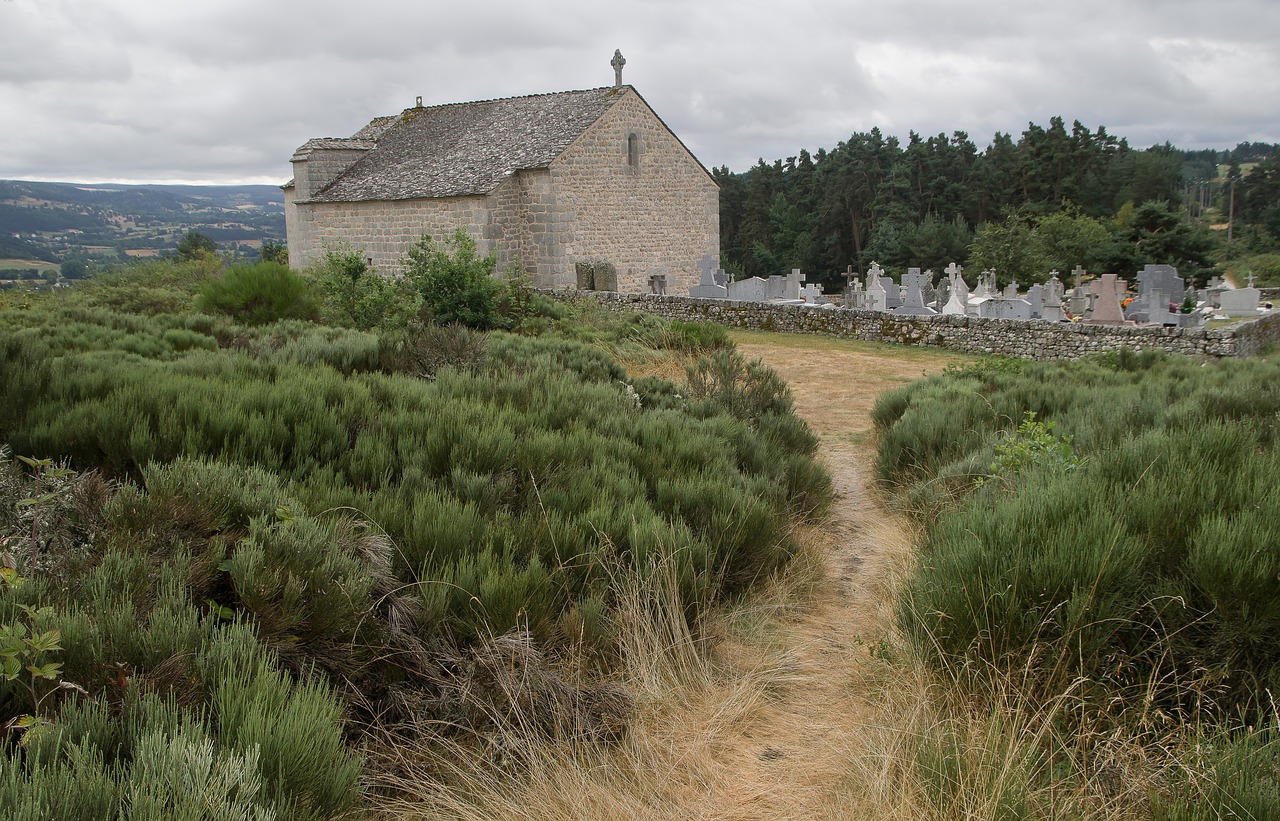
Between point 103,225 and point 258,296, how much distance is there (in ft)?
151

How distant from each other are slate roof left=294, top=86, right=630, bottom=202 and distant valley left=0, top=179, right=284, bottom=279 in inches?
295

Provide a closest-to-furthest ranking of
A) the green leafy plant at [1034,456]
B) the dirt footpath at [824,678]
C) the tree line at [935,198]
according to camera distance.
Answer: the dirt footpath at [824,678]
the green leafy plant at [1034,456]
the tree line at [935,198]

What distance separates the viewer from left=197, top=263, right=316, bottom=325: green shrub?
14.3 m

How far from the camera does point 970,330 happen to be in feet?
55.3

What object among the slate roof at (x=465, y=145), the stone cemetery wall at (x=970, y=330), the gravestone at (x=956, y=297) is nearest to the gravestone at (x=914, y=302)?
the gravestone at (x=956, y=297)

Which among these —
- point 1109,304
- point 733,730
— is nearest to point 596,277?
point 1109,304

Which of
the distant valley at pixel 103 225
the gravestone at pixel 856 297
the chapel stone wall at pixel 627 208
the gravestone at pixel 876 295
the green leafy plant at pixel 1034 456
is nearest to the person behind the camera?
the green leafy plant at pixel 1034 456

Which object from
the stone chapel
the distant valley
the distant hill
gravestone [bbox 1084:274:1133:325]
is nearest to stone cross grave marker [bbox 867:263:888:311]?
the stone chapel

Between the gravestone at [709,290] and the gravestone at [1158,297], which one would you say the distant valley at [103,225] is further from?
the gravestone at [1158,297]

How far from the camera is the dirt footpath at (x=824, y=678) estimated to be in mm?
3104

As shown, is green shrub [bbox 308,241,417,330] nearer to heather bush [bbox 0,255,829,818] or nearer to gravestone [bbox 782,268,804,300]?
heather bush [bbox 0,255,829,818]

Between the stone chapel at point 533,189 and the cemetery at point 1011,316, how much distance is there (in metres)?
2.71

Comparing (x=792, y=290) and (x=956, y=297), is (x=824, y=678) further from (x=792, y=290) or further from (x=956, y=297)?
(x=956, y=297)

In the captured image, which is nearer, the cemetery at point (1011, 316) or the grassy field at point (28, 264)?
the cemetery at point (1011, 316)
